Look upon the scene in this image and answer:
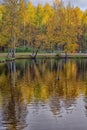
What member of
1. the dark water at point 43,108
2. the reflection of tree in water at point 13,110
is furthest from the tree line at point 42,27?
the reflection of tree in water at point 13,110

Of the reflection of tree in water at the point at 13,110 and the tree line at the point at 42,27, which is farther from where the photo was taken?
the tree line at the point at 42,27

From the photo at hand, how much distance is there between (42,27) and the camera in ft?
354

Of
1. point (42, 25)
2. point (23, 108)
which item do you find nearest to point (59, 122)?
point (23, 108)

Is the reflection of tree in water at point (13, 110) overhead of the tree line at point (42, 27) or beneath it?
beneath

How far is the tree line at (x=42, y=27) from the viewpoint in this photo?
82062mm

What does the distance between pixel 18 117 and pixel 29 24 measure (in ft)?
279

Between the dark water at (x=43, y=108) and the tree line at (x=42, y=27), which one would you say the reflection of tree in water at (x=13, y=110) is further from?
the tree line at (x=42, y=27)

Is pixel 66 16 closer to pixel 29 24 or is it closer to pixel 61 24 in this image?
pixel 61 24

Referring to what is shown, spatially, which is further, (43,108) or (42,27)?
(42,27)

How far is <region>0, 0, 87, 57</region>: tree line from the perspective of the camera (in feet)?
269

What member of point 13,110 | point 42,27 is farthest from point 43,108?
point 42,27

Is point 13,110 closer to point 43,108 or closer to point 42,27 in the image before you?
point 43,108

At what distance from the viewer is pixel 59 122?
17.5 m

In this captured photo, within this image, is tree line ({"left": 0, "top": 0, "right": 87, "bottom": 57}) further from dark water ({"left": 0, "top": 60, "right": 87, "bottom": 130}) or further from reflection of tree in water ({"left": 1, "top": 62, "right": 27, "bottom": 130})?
reflection of tree in water ({"left": 1, "top": 62, "right": 27, "bottom": 130})
